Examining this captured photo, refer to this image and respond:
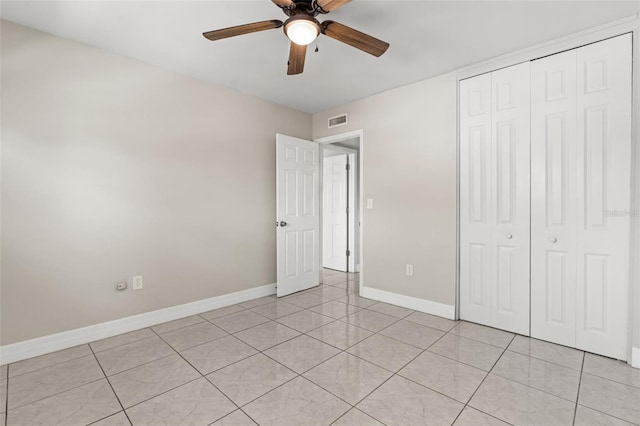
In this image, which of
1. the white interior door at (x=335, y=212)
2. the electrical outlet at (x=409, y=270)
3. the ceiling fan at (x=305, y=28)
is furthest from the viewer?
the white interior door at (x=335, y=212)

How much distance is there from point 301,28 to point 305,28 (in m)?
0.03

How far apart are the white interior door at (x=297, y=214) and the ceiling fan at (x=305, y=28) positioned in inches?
76.3

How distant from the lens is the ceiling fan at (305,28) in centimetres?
177

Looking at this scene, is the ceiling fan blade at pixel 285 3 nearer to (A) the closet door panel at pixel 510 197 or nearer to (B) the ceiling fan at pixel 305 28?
(B) the ceiling fan at pixel 305 28

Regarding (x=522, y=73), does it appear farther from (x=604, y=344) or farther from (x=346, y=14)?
(x=604, y=344)

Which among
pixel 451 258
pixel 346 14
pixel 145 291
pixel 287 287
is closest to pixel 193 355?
pixel 145 291

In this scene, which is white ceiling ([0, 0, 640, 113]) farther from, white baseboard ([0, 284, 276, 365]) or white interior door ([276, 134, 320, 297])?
white baseboard ([0, 284, 276, 365])

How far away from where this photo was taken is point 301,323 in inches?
118

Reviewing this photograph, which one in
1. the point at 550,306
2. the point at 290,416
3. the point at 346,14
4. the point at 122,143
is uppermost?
the point at 346,14

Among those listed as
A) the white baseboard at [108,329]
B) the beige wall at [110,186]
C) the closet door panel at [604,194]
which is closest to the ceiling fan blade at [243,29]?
the beige wall at [110,186]

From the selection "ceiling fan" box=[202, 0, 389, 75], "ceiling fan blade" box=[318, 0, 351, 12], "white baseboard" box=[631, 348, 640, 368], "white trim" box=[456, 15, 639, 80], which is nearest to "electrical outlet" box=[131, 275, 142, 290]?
"ceiling fan" box=[202, 0, 389, 75]

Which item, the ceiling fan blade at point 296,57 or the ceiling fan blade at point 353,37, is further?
the ceiling fan blade at point 296,57

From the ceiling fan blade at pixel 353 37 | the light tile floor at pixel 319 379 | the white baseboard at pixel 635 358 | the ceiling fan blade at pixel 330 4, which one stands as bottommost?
the light tile floor at pixel 319 379

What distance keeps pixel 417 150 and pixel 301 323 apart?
233 centimetres
